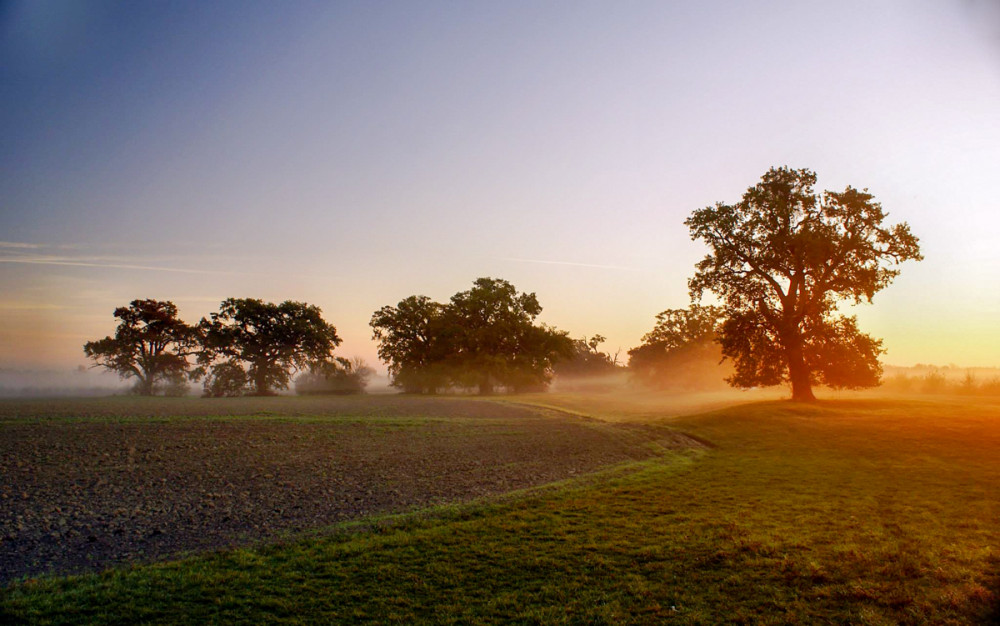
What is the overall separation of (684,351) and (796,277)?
129 feet

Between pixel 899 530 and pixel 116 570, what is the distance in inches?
448

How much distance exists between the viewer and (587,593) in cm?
616

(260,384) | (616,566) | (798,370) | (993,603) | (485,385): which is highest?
(798,370)

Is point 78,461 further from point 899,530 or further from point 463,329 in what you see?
point 463,329

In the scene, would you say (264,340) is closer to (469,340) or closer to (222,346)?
(222,346)

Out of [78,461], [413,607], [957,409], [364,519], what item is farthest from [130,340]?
[957,409]

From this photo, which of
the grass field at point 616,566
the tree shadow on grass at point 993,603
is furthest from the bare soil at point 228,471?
the tree shadow on grass at point 993,603

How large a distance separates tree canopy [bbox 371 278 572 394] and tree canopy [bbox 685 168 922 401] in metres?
26.3

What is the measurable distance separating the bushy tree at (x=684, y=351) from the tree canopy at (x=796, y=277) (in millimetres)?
35310

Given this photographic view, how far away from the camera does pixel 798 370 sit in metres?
30.2

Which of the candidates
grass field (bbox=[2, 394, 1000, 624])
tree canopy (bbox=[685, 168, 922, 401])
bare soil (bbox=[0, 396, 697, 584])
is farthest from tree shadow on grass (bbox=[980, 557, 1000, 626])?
tree canopy (bbox=[685, 168, 922, 401])

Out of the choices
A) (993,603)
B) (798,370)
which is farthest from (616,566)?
(798,370)

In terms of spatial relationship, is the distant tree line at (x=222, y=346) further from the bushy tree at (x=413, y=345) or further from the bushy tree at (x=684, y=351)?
the bushy tree at (x=684, y=351)

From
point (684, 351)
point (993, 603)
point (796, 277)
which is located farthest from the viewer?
point (684, 351)
